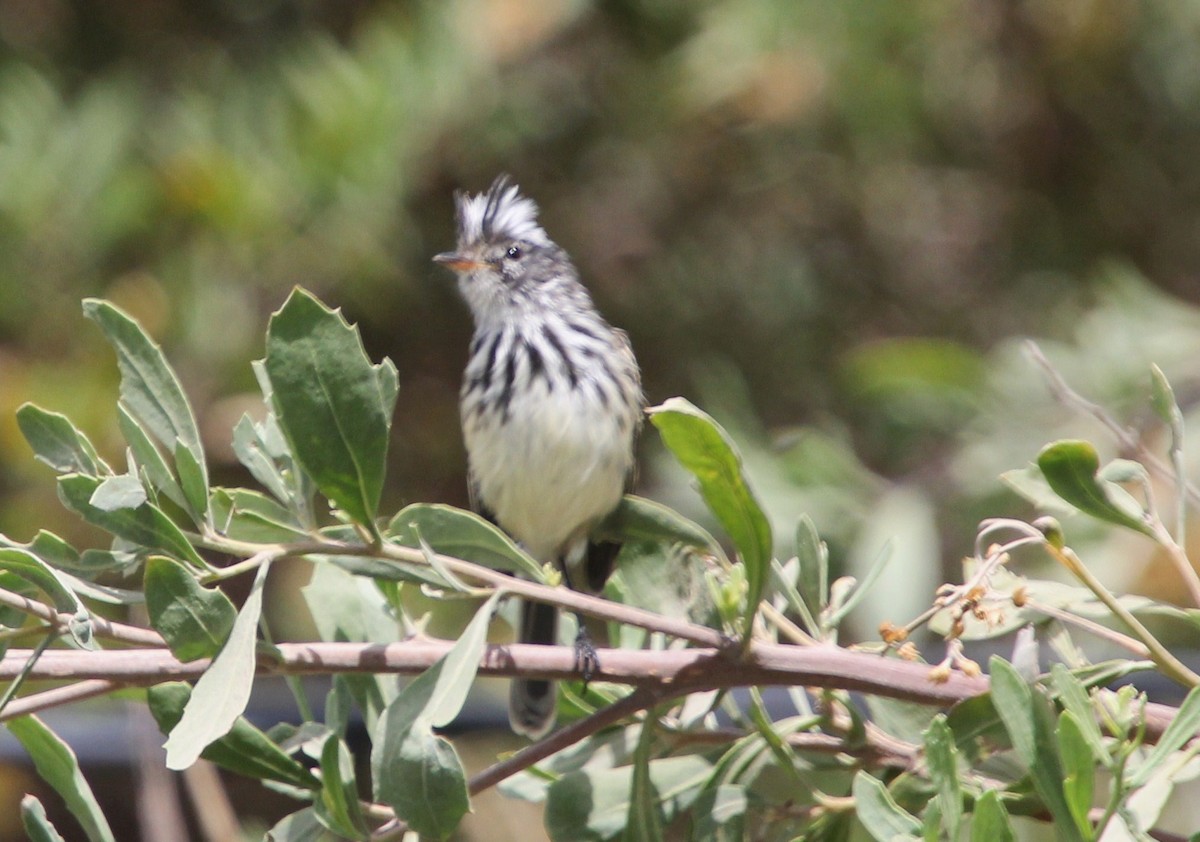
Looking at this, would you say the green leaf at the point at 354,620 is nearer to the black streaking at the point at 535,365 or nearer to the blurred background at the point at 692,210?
the black streaking at the point at 535,365

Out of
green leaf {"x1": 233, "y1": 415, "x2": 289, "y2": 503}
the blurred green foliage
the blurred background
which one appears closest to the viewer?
green leaf {"x1": 233, "y1": 415, "x2": 289, "y2": 503}

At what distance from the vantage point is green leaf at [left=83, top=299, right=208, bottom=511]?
52.4 inches

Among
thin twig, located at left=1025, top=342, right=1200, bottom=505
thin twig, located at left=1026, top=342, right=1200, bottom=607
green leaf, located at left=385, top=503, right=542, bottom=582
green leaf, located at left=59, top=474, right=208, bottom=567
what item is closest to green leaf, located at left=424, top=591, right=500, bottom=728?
green leaf, located at left=385, top=503, right=542, bottom=582

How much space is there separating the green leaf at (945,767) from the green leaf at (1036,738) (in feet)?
0.16

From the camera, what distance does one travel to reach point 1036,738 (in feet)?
3.88

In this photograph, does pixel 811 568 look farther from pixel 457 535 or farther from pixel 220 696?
pixel 220 696

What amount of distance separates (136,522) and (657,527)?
0.66 m

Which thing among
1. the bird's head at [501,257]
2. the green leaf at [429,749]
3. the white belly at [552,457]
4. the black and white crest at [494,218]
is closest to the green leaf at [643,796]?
the green leaf at [429,749]

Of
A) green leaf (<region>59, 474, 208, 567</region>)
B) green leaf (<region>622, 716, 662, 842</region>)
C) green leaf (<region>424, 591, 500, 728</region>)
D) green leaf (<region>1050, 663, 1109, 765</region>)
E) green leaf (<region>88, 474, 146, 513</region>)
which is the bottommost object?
green leaf (<region>622, 716, 662, 842</region>)

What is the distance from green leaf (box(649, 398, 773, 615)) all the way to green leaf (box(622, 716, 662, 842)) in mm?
193

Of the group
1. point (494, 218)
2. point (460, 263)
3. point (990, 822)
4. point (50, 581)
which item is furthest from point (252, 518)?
point (494, 218)

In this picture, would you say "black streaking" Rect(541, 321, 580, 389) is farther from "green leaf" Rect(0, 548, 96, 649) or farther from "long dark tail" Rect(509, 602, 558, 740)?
"green leaf" Rect(0, 548, 96, 649)

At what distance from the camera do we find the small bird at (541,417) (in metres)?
3.02

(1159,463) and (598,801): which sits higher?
(1159,463)
